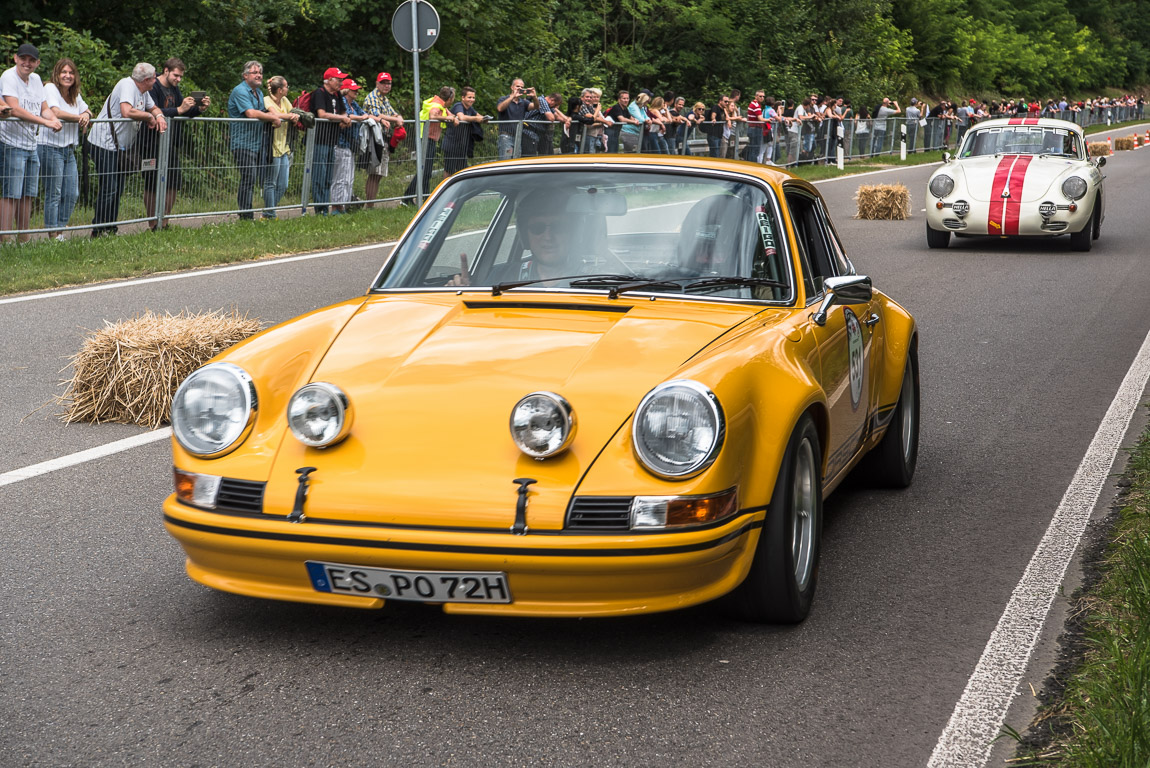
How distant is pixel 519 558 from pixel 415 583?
0.29m

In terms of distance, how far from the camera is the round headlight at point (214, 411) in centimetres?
389

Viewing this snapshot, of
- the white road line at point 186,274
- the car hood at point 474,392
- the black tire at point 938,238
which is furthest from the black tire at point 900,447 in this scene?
the black tire at point 938,238

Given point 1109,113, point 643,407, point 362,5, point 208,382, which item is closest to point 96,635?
point 208,382

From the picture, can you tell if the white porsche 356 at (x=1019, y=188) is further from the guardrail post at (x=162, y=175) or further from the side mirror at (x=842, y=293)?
the side mirror at (x=842, y=293)

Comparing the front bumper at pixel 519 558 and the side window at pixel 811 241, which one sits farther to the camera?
the side window at pixel 811 241

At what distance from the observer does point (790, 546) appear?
154 inches

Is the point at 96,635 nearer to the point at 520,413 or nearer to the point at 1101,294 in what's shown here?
the point at 520,413

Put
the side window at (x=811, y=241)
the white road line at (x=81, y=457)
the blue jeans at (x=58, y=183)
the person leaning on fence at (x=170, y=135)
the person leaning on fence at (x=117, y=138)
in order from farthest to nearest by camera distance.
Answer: the person leaning on fence at (x=170, y=135) < the person leaning on fence at (x=117, y=138) < the blue jeans at (x=58, y=183) < the white road line at (x=81, y=457) < the side window at (x=811, y=241)

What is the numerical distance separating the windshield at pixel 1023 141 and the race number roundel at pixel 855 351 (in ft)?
39.3

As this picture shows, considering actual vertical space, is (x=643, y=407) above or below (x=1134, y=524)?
above

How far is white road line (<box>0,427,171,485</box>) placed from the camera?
5.88 meters

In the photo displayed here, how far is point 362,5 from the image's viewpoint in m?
29.5

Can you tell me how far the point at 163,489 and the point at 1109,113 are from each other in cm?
9474

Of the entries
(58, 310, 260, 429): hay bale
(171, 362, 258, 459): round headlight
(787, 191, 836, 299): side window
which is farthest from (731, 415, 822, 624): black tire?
(58, 310, 260, 429): hay bale
